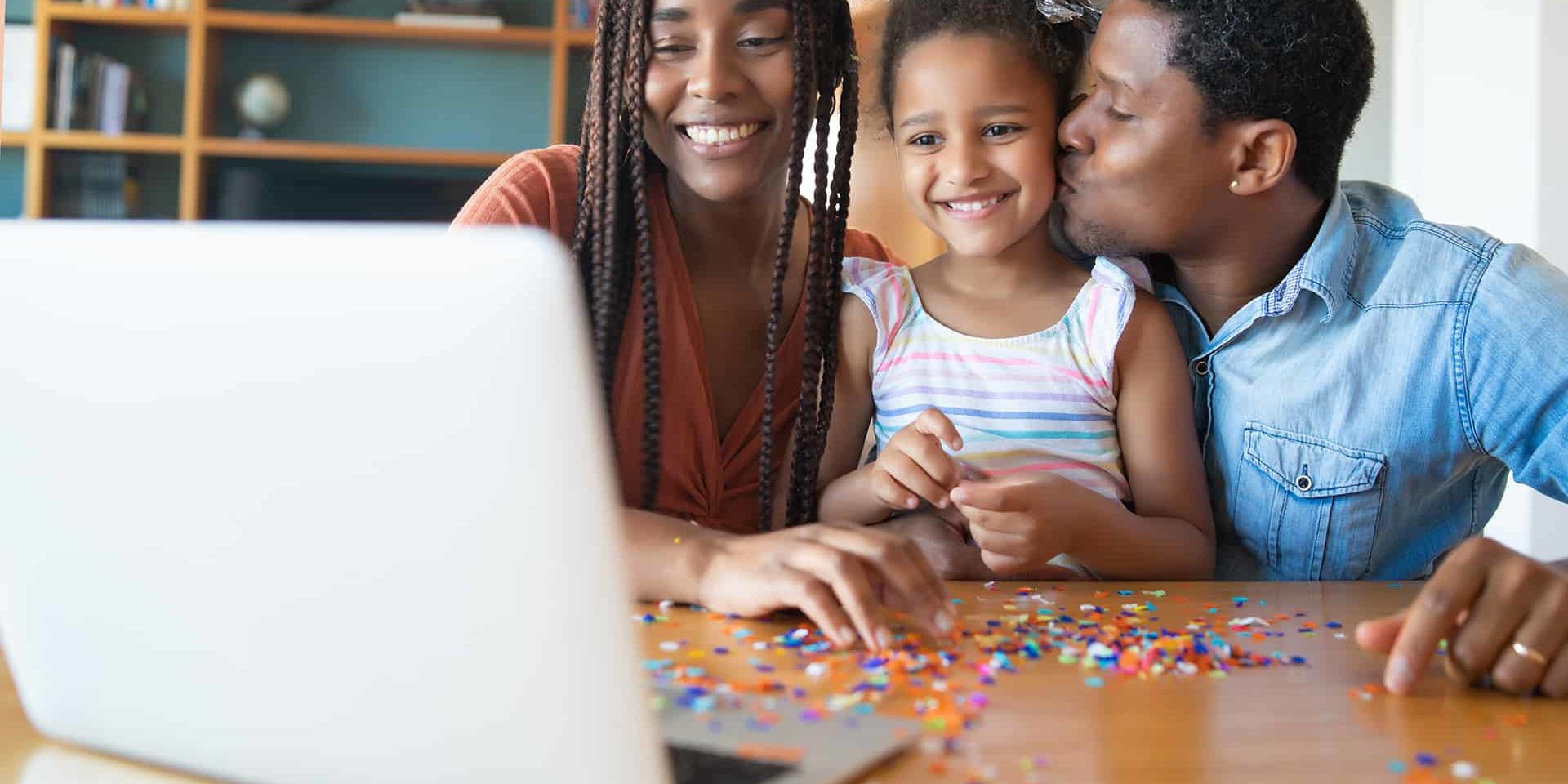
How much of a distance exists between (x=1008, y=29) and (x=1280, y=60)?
0.31 meters

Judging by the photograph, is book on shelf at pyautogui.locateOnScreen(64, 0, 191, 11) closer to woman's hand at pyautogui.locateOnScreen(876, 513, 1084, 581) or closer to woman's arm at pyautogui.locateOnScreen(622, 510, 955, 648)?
woman's hand at pyautogui.locateOnScreen(876, 513, 1084, 581)

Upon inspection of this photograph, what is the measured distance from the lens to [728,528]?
1.66m

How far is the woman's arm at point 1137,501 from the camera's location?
122 cm

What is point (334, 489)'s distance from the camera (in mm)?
557

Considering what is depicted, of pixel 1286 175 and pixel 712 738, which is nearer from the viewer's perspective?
pixel 712 738

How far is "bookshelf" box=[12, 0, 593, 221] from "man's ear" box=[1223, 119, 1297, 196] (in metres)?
3.51

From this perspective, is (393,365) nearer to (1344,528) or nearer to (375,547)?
(375,547)

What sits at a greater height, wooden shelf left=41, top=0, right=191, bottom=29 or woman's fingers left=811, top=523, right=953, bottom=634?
wooden shelf left=41, top=0, right=191, bottom=29

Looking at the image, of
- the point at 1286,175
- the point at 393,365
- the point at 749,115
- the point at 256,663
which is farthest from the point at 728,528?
the point at 393,365

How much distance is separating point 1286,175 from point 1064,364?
13.1 inches

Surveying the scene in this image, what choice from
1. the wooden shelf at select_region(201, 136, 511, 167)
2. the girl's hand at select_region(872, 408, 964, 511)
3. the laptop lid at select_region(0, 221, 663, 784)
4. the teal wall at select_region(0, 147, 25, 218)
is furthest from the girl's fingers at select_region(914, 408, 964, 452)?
the teal wall at select_region(0, 147, 25, 218)

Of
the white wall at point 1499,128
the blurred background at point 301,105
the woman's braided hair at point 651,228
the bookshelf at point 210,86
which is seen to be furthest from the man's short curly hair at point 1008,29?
the bookshelf at point 210,86

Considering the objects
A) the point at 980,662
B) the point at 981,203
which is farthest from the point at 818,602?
the point at 981,203

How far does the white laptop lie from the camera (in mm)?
514
